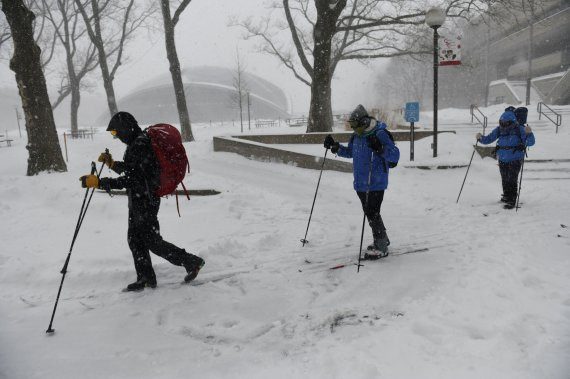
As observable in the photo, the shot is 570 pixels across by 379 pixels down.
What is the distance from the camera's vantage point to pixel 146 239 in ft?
13.2

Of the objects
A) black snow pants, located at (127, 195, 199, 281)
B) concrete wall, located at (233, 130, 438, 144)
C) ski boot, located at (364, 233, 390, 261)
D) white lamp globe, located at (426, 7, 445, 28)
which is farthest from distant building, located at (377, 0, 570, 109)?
black snow pants, located at (127, 195, 199, 281)

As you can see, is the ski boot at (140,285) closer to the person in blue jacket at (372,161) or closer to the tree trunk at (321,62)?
the person in blue jacket at (372,161)

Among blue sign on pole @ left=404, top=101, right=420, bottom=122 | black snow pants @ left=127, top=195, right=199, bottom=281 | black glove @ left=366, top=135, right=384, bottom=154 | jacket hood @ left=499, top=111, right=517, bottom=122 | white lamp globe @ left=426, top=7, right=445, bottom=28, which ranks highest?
white lamp globe @ left=426, top=7, right=445, bottom=28

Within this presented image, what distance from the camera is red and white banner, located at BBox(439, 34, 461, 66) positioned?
34.1 feet

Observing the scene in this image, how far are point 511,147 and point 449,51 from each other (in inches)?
182

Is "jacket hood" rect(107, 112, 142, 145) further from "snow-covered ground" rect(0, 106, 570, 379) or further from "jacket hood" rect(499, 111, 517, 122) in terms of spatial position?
"jacket hood" rect(499, 111, 517, 122)

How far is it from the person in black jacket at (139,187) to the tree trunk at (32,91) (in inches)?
275

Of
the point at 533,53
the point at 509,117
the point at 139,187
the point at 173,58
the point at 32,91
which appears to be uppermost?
the point at 533,53

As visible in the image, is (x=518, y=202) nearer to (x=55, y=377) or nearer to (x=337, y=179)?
(x=337, y=179)

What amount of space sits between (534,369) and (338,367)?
4.59 feet

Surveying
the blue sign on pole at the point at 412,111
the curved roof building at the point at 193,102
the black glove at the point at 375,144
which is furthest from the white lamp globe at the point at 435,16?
the curved roof building at the point at 193,102

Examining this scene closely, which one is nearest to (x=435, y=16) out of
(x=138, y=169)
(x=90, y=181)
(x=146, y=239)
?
(x=138, y=169)

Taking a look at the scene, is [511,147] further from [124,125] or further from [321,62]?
[321,62]

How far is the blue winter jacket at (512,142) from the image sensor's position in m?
7.00
